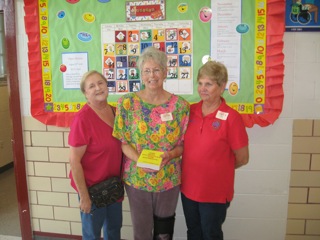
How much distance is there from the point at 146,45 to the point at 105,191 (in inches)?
43.3

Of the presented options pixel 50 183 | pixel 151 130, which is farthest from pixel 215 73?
pixel 50 183

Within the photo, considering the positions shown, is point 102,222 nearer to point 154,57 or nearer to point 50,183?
point 50,183

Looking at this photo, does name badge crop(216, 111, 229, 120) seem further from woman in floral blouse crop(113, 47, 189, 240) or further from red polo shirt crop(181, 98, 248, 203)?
woman in floral blouse crop(113, 47, 189, 240)

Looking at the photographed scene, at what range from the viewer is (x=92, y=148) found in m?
1.60

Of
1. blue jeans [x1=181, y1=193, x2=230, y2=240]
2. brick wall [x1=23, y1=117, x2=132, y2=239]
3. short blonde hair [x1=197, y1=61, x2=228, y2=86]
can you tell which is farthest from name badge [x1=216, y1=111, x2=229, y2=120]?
brick wall [x1=23, y1=117, x2=132, y2=239]

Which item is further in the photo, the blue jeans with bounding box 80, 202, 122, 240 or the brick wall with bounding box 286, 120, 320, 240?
the brick wall with bounding box 286, 120, 320, 240

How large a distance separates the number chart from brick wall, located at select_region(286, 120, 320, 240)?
0.87 meters

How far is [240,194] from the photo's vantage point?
218 centimetres

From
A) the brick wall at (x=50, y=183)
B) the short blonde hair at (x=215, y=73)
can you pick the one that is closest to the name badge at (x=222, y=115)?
the short blonde hair at (x=215, y=73)

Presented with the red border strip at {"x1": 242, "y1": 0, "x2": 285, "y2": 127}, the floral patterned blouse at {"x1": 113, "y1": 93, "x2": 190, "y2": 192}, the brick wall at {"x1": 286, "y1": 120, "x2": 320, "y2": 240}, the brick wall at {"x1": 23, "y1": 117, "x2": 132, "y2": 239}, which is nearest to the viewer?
the floral patterned blouse at {"x1": 113, "y1": 93, "x2": 190, "y2": 192}

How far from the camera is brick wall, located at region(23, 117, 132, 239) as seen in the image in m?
2.35

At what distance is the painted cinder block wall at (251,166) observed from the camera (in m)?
1.98

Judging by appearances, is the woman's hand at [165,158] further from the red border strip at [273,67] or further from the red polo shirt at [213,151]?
the red border strip at [273,67]

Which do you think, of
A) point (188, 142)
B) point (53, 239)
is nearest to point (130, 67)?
point (188, 142)
